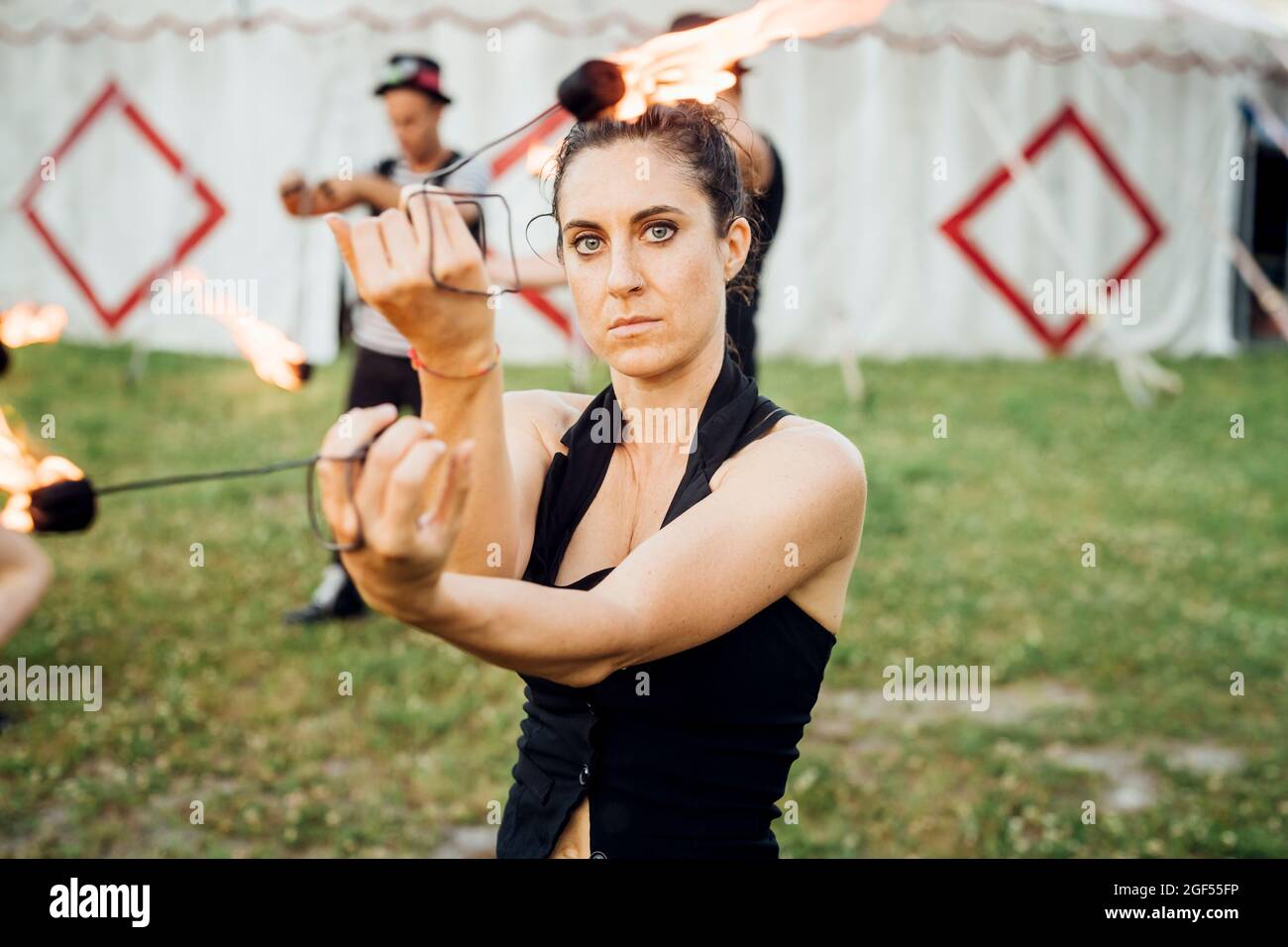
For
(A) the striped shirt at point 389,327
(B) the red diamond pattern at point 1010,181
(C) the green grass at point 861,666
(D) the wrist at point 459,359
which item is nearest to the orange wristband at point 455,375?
(D) the wrist at point 459,359

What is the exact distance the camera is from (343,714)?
550cm

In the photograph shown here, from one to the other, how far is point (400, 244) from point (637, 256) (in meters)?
0.50

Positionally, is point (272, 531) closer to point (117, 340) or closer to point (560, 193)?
point (560, 193)

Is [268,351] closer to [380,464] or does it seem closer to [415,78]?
[380,464]

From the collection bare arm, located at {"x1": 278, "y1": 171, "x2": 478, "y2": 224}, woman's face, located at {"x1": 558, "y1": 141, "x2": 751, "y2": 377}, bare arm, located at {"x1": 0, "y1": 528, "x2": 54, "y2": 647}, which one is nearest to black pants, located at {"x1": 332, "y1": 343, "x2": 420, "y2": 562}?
bare arm, located at {"x1": 278, "y1": 171, "x2": 478, "y2": 224}

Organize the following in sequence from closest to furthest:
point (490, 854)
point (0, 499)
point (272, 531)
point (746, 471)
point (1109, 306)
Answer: point (746, 471) → point (490, 854) → point (272, 531) → point (0, 499) → point (1109, 306)

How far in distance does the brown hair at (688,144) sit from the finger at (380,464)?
A: 76 cm

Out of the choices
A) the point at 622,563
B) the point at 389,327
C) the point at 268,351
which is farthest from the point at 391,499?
the point at 389,327

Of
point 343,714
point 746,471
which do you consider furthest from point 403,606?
point 343,714

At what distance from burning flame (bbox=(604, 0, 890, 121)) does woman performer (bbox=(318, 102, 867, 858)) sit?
0.05 m

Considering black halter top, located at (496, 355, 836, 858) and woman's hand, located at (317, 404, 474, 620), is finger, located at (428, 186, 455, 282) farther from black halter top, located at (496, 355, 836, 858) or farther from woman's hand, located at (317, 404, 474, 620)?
black halter top, located at (496, 355, 836, 858)

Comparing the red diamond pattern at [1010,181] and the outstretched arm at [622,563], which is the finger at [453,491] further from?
the red diamond pattern at [1010,181]

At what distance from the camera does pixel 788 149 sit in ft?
44.1

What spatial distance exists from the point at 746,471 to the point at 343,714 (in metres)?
3.98
